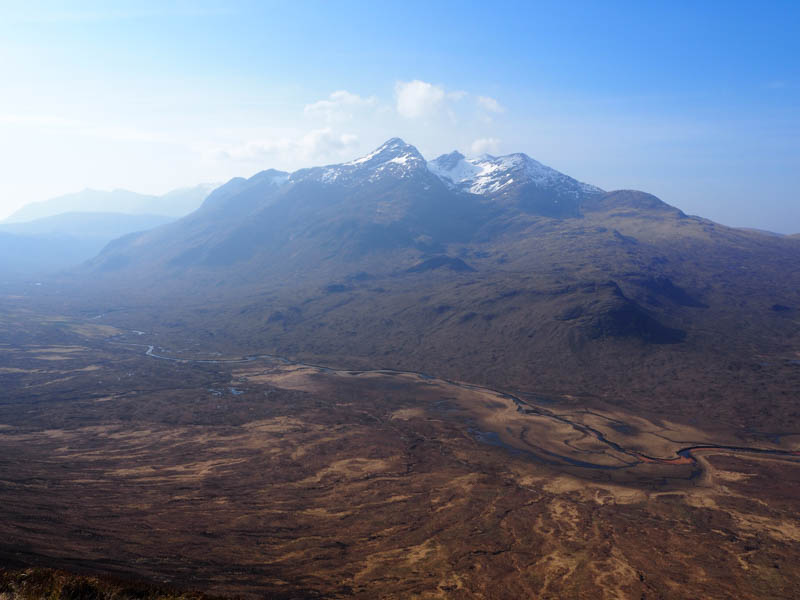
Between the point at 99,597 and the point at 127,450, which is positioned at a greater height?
the point at 99,597

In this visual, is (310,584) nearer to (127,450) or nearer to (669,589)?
(669,589)

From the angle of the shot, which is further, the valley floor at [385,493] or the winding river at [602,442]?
the winding river at [602,442]

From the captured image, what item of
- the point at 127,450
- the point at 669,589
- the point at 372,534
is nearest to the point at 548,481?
the point at 669,589

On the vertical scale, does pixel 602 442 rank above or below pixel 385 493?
below

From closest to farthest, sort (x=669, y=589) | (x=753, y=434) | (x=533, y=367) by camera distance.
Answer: (x=669, y=589) → (x=753, y=434) → (x=533, y=367)

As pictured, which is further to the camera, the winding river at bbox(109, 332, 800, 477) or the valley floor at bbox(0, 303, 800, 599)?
the winding river at bbox(109, 332, 800, 477)

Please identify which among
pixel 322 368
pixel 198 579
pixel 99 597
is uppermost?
pixel 99 597

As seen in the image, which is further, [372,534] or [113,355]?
[113,355]

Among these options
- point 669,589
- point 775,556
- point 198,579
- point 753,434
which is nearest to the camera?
point 198,579

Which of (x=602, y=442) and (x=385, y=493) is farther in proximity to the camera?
(x=602, y=442)
